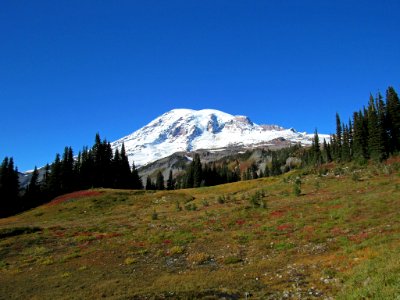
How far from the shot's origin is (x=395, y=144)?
92.2 metres

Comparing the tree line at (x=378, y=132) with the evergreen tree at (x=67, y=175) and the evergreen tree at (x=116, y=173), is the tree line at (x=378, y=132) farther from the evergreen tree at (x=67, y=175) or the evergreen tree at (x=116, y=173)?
the evergreen tree at (x=67, y=175)

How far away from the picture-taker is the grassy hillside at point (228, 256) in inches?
602

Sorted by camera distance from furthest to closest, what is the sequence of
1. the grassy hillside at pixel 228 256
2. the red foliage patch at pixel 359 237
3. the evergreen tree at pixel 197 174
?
the evergreen tree at pixel 197 174, the red foliage patch at pixel 359 237, the grassy hillside at pixel 228 256

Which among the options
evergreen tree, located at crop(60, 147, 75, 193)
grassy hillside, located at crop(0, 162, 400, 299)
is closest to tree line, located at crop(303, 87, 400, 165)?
grassy hillside, located at crop(0, 162, 400, 299)

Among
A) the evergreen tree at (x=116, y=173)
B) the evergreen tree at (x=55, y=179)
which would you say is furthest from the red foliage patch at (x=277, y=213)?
the evergreen tree at (x=116, y=173)

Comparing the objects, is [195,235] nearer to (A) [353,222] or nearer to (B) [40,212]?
(A) [353,222]

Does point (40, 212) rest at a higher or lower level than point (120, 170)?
lower

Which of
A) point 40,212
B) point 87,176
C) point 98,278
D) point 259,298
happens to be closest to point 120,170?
point 87,176

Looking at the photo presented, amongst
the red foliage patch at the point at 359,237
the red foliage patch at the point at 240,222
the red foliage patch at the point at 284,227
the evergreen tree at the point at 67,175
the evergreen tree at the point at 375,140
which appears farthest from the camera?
the evergreen tree at the point at 67,175

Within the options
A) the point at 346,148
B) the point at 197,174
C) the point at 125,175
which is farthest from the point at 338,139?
the point at 125,175

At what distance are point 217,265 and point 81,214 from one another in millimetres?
48957

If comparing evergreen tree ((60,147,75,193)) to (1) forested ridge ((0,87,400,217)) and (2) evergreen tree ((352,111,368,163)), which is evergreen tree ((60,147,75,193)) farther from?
(2) evergreen tree ((352,111,368,163))

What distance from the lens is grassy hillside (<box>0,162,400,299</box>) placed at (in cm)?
1528

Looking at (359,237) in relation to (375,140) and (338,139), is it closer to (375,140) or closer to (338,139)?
(375,140)
